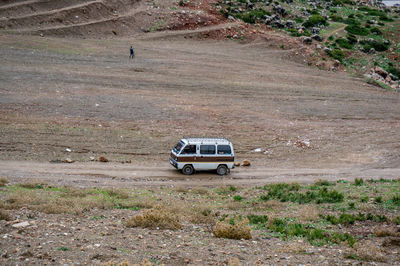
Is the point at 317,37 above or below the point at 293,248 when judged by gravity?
above

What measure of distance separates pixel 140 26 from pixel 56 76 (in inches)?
953

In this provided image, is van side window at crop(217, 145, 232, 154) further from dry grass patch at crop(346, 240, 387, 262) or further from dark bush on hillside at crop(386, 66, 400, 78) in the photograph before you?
dark bush on hillside at crop(386, 66, 400, 78)

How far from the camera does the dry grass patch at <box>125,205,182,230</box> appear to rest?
45.8 ft

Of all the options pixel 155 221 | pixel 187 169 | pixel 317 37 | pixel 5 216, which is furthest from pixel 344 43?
pixel 5 216

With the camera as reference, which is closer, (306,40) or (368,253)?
(368,253)

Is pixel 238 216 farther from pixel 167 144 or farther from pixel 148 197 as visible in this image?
pixel 167 144

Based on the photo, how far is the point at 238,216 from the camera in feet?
53.0

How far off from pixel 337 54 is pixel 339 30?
50.0ft

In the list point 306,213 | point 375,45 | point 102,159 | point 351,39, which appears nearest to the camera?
point 306,213

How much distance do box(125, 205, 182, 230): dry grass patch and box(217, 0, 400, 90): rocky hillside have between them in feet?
150

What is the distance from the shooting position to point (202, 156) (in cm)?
2453

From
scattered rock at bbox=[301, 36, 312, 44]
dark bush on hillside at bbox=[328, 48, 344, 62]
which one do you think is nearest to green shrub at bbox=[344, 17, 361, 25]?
dark bush on hillside at bbox=[328, 48, 344, 62]

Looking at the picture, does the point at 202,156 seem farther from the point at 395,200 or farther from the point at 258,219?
the point at 395,200

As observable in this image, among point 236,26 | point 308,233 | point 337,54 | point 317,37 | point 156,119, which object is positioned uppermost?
point 236,26
